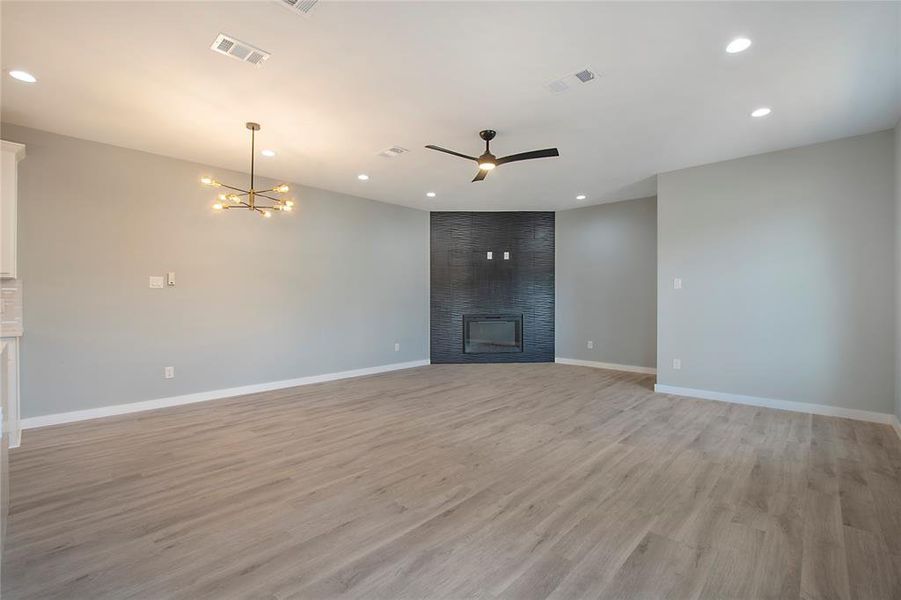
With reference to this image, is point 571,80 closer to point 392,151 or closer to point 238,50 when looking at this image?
point 392,151

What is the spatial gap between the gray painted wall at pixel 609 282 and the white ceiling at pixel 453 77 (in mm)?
2270

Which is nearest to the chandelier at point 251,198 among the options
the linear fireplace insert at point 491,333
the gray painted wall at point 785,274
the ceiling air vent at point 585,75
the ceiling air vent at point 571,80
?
the ceiling air vent at point 571,80

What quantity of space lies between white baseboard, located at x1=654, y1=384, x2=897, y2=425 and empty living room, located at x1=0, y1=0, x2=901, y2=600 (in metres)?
0.04

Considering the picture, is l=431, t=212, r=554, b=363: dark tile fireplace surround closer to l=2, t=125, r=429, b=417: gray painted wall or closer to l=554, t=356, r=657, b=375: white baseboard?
l=554, t=356, r=657, b=375: white baseboard

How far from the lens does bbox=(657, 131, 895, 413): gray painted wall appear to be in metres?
4.02

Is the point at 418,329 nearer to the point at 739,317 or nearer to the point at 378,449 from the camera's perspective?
the point at 378,449

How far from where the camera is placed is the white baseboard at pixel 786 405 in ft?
13.1

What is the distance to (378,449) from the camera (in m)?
3.28

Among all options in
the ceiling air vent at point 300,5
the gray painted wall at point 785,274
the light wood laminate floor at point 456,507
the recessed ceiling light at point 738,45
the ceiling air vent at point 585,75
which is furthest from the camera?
the gray painted wall at point 785,274

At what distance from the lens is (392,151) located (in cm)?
444

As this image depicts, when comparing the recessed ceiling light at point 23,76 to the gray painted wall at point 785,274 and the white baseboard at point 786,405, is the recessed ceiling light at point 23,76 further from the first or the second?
the white baseboard at point 786,405

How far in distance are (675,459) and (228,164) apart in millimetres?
5591

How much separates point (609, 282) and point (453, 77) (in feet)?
17.4

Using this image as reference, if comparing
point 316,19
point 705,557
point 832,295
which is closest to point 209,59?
point 316,19
